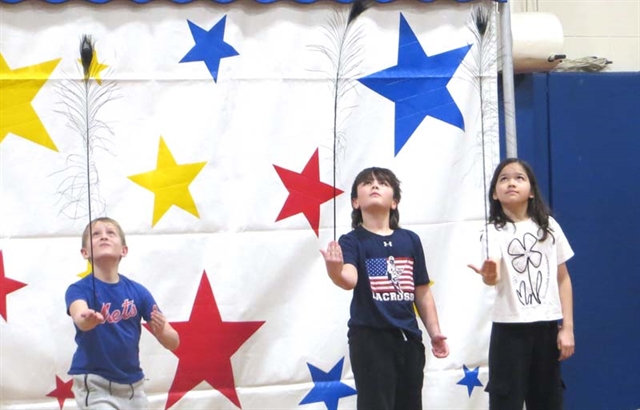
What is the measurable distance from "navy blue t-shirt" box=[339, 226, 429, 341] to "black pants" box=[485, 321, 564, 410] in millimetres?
338

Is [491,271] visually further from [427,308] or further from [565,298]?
[565,298]

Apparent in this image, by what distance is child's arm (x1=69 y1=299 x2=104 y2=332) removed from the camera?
3059mm

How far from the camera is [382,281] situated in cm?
324

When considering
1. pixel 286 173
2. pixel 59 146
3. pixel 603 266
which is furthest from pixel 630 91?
pixel 59 146

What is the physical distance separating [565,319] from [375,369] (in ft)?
2.50

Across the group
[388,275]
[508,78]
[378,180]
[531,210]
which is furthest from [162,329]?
[508,78]

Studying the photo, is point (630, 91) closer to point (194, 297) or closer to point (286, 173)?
point (286, 173)

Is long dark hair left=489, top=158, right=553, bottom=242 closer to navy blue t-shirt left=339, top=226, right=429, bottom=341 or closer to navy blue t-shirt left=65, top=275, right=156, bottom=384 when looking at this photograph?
navy blue t-shirt left=339, top=226, right=429, bottom=341

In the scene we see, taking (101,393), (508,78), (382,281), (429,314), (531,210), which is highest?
(508,78)

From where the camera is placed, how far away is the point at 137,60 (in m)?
3.95

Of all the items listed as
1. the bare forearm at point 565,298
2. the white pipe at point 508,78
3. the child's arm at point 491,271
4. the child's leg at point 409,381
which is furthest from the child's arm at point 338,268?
the white pipe at point 508,78

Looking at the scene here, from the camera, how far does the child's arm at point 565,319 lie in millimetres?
3395

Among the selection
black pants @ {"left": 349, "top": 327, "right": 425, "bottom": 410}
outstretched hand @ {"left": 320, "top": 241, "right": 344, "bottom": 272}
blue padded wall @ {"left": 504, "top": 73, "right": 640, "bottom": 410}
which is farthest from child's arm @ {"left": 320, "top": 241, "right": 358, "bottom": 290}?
blue padded wall @ {"left": 504, "top": 73, "right": 640, "bottom": 410}

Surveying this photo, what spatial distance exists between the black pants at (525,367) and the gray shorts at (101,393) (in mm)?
1255
